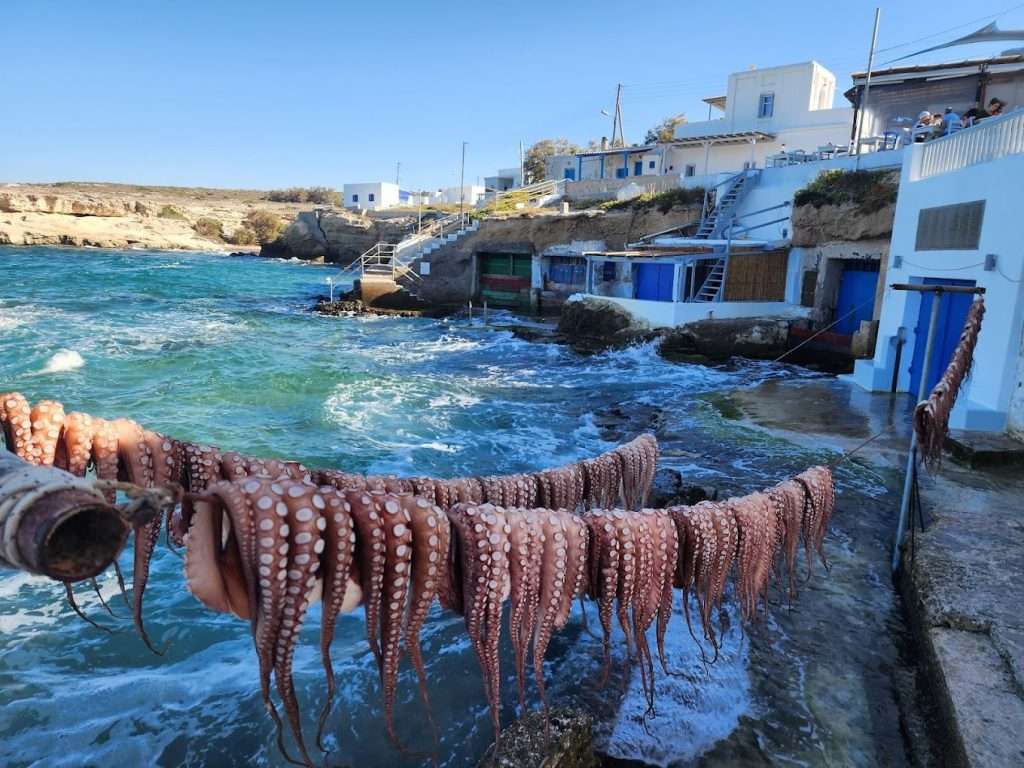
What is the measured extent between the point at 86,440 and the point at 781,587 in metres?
6.07

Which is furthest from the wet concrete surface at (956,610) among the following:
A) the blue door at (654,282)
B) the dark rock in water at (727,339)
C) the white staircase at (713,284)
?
the blue door at (654,282)

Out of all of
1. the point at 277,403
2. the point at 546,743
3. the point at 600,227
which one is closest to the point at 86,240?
the point at 600,227

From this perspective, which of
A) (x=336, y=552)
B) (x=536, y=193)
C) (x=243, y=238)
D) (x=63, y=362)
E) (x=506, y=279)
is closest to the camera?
(x=336, y=552)

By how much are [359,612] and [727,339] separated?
1979 cm

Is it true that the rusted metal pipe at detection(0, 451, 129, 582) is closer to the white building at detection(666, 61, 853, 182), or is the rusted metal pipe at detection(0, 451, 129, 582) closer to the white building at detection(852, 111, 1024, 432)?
the white building at detection(852, 111, 1024, 432)

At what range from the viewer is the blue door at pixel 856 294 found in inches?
915

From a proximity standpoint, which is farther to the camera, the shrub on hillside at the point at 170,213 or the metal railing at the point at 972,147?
the shrub on hillside at the point at 170,213

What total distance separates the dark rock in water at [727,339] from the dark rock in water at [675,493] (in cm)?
1514

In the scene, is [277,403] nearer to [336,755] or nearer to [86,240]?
[336,755]

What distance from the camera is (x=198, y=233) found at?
97062 mm

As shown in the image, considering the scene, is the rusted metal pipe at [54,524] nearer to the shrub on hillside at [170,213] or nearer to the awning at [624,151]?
the awning at [624,151]

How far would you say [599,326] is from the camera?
92.0 ft

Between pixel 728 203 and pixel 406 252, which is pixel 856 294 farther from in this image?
pixel 406 252

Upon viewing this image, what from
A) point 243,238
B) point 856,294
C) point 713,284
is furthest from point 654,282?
point 243,238
